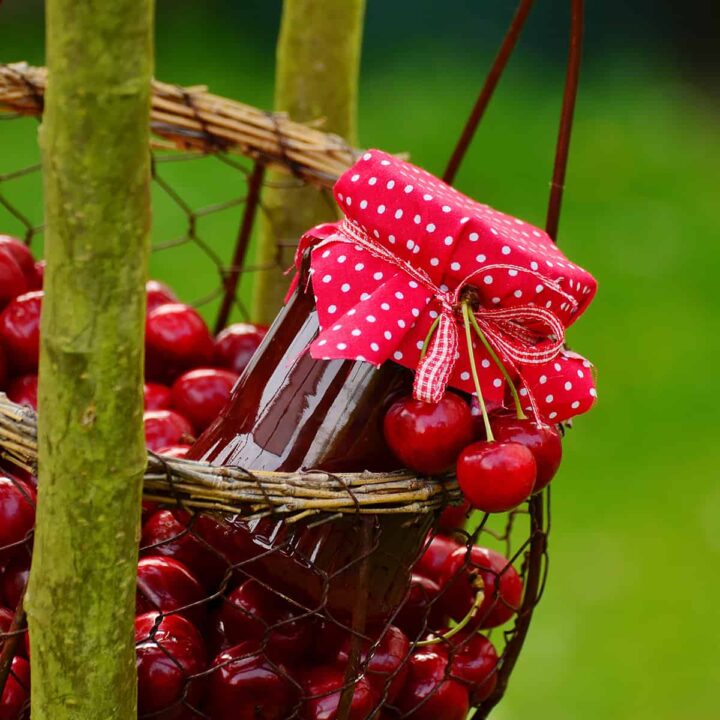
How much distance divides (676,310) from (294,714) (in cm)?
192

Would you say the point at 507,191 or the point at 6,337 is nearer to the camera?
the point at 6,337

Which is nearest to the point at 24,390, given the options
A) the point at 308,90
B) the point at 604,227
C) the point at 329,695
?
the point at 329,695

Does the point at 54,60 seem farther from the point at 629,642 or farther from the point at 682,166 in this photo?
the point at 682,166

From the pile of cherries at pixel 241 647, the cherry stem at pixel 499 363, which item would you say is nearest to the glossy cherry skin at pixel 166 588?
the pile of cherries at pixel 241 647

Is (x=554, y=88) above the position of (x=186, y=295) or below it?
above

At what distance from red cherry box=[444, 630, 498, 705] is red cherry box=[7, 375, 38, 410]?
Result: 1.15 feet

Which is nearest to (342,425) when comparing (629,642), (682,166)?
(629,642)

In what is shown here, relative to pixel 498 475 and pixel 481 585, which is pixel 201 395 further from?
pixel 498 475

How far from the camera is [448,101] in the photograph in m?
3.16

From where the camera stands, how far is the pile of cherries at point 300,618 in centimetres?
61

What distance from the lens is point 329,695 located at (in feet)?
2.16

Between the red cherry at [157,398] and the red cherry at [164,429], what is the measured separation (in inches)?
2.2

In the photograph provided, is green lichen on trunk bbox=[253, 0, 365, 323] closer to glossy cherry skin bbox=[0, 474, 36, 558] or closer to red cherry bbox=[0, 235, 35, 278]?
red cherry bbox=[0, 235, 35, 278]

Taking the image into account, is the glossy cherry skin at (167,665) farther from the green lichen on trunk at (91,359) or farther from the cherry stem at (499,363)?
the cherry stem at (499,363)
